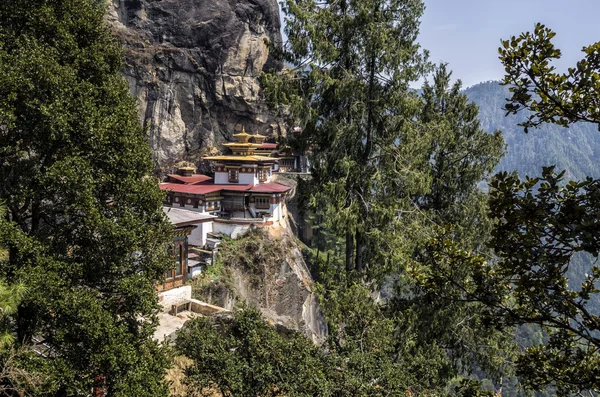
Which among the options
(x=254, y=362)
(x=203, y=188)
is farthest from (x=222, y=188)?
(x=254, y=362)

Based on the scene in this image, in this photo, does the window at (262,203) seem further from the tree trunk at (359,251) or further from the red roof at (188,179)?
the tree trunk at (359,251)

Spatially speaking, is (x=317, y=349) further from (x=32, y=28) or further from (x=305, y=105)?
(x=32, y=28)

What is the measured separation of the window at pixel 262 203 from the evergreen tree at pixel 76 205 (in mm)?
20357

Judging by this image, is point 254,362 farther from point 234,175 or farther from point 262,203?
point 234,175

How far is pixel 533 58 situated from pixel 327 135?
249 inches

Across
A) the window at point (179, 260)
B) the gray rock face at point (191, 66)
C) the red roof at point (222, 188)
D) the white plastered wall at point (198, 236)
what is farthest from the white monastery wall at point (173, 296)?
the gray rock face at point (191, 66)

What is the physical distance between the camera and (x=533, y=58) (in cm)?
358

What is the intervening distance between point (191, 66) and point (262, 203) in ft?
52.6

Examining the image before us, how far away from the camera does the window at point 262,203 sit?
28000 mm

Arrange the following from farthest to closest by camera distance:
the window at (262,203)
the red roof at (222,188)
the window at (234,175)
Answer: the window at (234,175), the window at (262,203), the red roof at (222,188)

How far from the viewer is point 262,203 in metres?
28.1

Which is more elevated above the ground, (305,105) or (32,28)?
(32,28)

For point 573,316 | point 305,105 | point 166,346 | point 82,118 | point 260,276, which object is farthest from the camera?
point 260,276

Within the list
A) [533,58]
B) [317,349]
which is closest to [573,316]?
[533,58]
